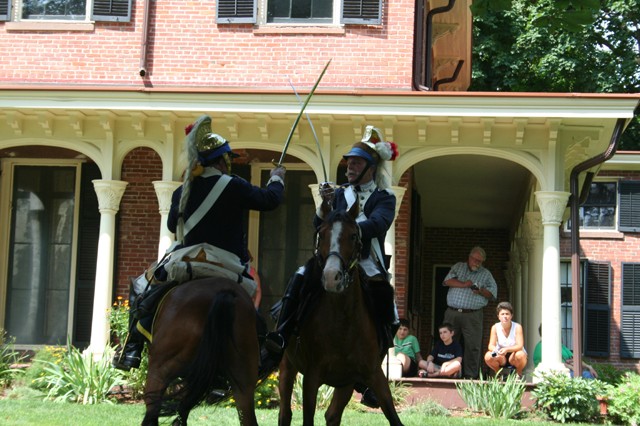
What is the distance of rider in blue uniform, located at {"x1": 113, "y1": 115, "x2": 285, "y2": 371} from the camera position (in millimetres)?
7703

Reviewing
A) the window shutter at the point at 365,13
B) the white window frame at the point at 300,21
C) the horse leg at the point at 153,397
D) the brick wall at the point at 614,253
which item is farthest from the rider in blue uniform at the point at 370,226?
the brick wall at the point at 614,253

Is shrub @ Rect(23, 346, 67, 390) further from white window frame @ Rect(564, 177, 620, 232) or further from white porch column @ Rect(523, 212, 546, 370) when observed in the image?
white window frame @ Rect(564, 177, 620, 232)

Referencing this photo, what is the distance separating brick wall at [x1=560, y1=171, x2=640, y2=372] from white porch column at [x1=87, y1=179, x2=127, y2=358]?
12.5 meters

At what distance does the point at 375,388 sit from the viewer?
311 inches

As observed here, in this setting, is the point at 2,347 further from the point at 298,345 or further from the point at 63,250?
the point at 298,345

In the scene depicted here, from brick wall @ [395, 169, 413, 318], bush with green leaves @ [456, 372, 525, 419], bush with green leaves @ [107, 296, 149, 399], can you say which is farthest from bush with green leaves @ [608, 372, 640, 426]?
bush with green leaves @ [107, 296, 149, 399]

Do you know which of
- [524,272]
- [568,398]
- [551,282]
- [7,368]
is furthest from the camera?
[524,272]

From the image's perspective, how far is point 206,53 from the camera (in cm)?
1675

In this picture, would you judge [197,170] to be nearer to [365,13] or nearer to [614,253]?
[365,13]

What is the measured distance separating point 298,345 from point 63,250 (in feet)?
31.2

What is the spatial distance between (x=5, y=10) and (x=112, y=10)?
1678 millimetres

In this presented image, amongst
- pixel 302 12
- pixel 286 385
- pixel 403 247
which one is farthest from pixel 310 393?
pixel 302 12

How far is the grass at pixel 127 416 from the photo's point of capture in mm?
10953

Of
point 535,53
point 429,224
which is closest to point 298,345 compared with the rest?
point 429,224
